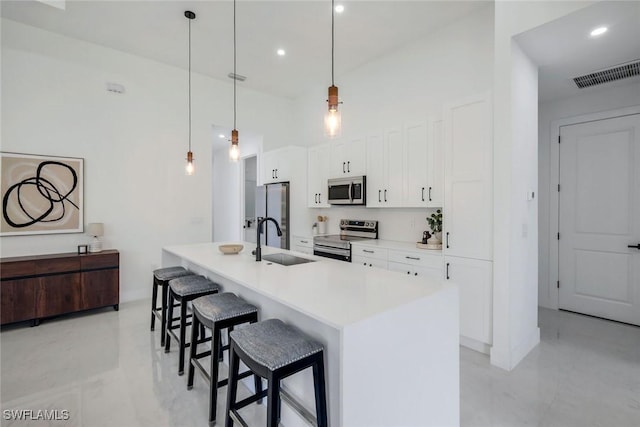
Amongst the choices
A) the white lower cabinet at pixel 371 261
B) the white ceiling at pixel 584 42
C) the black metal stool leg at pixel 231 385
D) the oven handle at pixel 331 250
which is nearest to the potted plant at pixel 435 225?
the white lower cabinet at pixel 371 261

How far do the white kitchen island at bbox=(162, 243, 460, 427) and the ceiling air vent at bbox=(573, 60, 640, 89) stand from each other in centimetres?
302

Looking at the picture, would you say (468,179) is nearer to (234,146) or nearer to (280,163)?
(234,146)

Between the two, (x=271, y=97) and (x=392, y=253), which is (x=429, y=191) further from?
(x=271, y=97)

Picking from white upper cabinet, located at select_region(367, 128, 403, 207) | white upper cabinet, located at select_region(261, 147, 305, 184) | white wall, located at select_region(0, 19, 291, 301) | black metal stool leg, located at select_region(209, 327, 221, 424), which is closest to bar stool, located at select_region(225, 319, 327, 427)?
black metal stool leg, located at select_region(209, 327, 221, 424)

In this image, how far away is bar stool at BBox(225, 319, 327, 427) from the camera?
1350 mm

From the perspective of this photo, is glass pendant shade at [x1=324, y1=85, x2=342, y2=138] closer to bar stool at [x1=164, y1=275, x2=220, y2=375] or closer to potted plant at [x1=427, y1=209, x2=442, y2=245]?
bar stool at [x1=164, y1=275, x2=220, y2=375]

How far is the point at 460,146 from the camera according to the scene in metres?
2.84

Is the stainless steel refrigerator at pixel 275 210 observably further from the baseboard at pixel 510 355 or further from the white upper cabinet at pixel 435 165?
the baseboard at pixel 510 355

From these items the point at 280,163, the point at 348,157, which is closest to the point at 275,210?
the point at 280,163

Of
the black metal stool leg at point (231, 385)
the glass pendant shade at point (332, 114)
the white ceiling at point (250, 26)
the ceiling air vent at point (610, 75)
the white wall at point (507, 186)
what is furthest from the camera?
the white ceiling at point (250, 26)

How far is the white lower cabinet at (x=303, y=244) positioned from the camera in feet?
15.2

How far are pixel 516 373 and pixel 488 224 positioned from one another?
123 centimetres

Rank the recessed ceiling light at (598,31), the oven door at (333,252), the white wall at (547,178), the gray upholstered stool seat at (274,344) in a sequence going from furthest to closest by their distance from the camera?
the oven door at (333,252)
the white wall at (547,178)
the recessed ceiling light at (598,31)
the gray upholstered stool seat at (274,344)

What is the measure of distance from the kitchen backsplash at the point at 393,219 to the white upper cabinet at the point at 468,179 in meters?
0.74
